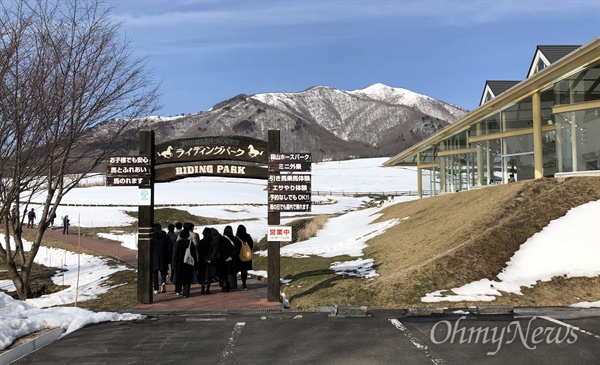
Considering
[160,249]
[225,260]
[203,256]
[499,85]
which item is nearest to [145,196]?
[160,249]

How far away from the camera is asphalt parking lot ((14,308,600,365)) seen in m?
6.50

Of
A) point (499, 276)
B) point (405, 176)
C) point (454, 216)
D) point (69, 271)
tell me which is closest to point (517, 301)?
point (499, 276)

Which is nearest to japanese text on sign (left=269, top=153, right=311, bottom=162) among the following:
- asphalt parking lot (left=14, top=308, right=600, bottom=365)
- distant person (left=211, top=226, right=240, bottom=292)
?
distant person (left=211, top=226, right=240, bottom=292)

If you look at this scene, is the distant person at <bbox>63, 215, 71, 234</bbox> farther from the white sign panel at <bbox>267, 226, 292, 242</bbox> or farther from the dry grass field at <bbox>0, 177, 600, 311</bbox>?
the white sign panel at <bbox>267, 226, 292, 242</bbox>

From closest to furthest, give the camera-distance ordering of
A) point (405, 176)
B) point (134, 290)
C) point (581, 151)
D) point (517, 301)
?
1. point (517, 301)
2. point (134, 290)
3. point (581, 151)
4. point (405, 176)

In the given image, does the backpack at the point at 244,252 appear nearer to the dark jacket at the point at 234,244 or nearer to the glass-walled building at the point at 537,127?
the dark jacket at the point at 234,244

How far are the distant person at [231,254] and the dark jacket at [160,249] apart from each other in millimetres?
1540

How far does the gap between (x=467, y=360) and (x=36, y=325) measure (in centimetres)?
652

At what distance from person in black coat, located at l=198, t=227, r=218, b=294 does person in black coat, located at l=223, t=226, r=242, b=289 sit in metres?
0.38

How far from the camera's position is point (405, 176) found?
11181 cm

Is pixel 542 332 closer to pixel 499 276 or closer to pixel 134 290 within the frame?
pixel 499 276

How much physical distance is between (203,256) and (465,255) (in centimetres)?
656

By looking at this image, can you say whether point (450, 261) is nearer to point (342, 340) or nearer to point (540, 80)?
point (342, 340)

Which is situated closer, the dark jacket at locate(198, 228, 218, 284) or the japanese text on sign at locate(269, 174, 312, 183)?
the japanese text on sign at locate(269, 174, 312, 183)
